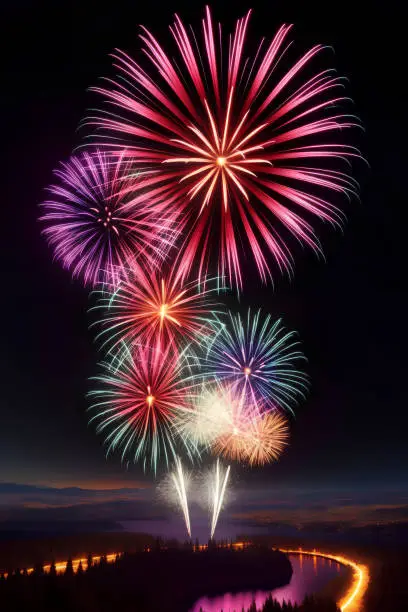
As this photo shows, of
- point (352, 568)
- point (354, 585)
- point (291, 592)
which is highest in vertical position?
point (352, 568)

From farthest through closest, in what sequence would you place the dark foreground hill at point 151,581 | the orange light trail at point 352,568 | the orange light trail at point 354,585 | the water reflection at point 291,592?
the water reflection at point 291,592 → the orange light trail at point 352,568 → the orange light trail at point 354,585 → the dark foreground hill at point 151,581

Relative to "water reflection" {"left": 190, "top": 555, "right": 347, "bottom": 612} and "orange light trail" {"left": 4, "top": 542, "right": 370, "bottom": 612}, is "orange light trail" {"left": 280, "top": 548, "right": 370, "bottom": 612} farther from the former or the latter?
"water reflection" {"left": 190, "top": 555, "right": 347, "bottom": 612}

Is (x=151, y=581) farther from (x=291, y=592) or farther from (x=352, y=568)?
(x=352, y=568)

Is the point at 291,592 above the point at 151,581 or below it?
below

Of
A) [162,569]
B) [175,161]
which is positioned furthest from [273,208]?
[162,569]

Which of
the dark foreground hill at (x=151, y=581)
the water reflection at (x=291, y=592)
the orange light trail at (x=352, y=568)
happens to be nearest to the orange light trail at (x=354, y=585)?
the orange light trail at (x=352, y=568)

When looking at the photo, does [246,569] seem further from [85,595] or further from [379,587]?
[85,595]

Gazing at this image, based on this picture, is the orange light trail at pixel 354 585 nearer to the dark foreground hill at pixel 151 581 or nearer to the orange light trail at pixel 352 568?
the orange light trail at pixel 352 568

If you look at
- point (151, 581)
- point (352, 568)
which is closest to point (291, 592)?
point (352, 568)

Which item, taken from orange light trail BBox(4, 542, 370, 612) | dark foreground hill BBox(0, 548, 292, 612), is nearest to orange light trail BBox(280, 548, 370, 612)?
orange light trail BBox(4, 542, 370, 612)
